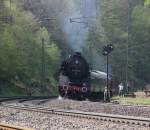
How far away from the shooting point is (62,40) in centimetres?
6028

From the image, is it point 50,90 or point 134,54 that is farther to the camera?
point 134,54

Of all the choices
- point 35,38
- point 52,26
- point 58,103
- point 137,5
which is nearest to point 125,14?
point 137,5

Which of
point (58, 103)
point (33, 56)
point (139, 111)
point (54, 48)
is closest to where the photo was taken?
point (139, 111)

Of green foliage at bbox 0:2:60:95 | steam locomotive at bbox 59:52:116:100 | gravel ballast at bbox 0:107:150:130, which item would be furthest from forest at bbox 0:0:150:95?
gravel ballast at bbox 0:107:150:130

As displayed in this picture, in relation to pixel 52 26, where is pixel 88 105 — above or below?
below

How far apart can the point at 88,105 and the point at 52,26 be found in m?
40.8

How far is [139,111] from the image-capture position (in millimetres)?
20297

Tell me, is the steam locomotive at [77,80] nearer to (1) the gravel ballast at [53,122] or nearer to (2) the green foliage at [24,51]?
(1) the gravel ballast at [53,122]

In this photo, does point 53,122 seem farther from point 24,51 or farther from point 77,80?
point 24,51

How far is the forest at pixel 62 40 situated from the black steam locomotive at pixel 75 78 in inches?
310

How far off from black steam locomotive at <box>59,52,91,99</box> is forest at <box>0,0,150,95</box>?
7882 millimetres

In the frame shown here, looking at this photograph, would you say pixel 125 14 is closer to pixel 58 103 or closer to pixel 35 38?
pixel 35 38

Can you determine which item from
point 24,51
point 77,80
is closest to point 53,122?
point 77,80

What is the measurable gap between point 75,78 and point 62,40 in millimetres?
29799
